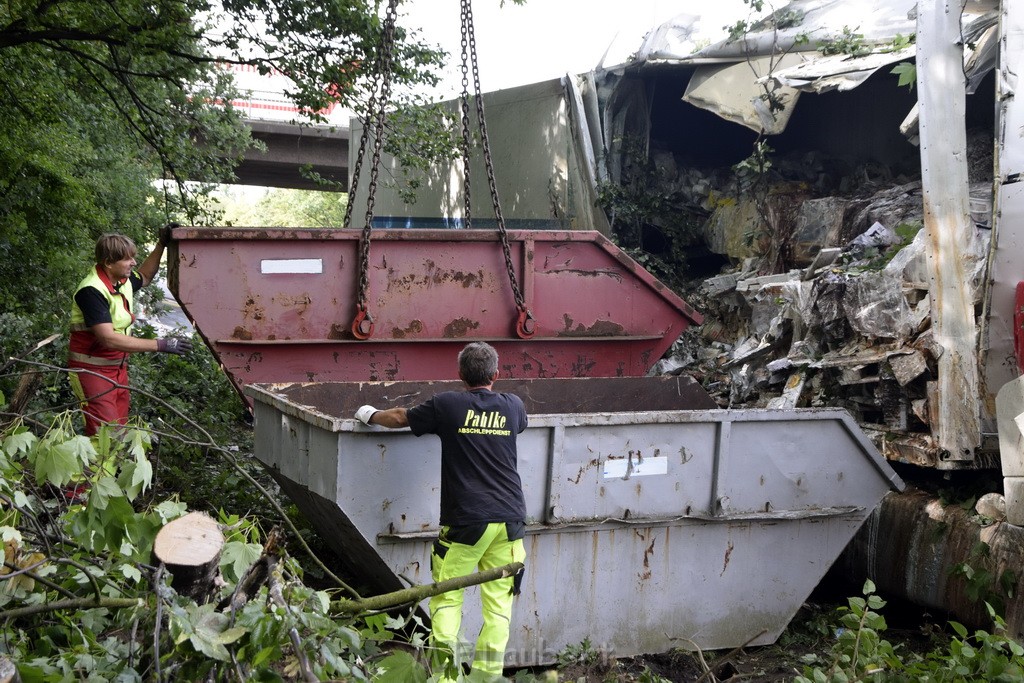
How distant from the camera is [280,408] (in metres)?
4.39

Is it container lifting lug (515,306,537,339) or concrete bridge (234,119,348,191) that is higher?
concrete bridge (234,119,348,191)

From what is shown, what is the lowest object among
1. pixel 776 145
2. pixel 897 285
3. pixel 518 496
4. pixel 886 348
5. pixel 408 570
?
pixel 408 570

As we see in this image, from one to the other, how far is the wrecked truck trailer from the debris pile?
57cm

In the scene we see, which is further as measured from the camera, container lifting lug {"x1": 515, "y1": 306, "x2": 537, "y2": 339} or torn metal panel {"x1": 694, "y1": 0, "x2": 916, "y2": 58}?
torn metal panel {"x1": 694, "y1": 0, "x2": 916, "y2": 58}

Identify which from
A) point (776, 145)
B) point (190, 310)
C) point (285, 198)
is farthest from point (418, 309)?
point (285, 198)

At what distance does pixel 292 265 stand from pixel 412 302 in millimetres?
737

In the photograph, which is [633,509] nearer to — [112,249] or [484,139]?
[484,139]

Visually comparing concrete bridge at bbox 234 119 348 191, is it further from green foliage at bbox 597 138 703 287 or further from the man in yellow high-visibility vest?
the man in yellow high-visibility vest

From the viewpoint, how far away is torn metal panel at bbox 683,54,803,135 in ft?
27.0

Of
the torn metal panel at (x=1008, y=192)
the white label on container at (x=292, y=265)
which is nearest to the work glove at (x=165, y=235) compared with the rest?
the white label on container at (x=292, y=265)

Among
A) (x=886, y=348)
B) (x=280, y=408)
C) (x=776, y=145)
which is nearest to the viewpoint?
(x=280, y=408)

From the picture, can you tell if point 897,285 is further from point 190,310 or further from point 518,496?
point 190,310

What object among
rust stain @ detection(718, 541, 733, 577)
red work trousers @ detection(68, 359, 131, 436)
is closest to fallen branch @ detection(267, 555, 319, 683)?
rust stain @ detection(718, 541, 733, 577)

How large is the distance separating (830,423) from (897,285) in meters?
1.32
